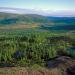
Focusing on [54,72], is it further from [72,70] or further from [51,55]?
[51,55]

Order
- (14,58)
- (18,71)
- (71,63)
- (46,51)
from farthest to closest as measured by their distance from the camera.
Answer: (46,51), (14,58), (71,63), (18,71)

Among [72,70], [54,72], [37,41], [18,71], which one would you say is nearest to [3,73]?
[18,71]

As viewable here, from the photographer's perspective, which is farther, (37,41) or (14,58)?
(37,41)

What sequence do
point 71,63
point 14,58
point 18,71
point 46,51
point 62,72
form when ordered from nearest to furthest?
point 18,71 → point 62,72 → point 71,63 → point 14,58 → point 46,51

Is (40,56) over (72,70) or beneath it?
beneath

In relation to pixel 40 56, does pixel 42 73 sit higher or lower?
higher

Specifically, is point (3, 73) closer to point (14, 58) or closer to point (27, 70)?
point (27, 70)

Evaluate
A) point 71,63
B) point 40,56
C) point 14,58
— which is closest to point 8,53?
point 14,58

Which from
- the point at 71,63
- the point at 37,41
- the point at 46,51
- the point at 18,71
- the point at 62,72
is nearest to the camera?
the point at 18,71

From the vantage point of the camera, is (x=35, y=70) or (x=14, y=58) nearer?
(x=35, y=70)
